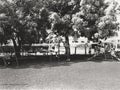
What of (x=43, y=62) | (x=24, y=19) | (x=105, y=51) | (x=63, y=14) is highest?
(x=63, y=14)

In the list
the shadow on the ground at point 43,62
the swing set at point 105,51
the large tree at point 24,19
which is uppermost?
the large tree at point 24,19

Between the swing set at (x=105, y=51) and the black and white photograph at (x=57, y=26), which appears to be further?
the swing set at (x=105, y=51)

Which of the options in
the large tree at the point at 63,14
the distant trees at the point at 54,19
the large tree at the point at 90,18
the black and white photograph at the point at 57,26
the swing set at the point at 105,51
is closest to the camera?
the black and white photograph at the point at 57,26

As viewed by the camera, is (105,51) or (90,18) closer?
(90,18)

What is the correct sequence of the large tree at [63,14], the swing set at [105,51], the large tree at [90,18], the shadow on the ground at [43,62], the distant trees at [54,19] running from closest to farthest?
the shadow on the ground at [43,62], the distant trees at [54,19], the large tree at [90,18], the large tree at [63,14], the swing set at [105,51]

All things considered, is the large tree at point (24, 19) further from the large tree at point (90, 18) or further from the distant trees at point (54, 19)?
the large tree at point (90, 18)

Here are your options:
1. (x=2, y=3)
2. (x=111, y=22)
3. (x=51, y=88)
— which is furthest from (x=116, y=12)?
(x=51, y=88)

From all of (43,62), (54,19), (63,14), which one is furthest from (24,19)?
(63,14)

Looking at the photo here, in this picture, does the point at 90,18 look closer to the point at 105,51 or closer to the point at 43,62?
the point at 105,51

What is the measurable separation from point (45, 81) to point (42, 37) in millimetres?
10624

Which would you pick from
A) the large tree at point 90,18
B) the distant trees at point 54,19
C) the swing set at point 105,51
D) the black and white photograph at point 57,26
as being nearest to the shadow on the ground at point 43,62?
the black and white photograph at point 57,26

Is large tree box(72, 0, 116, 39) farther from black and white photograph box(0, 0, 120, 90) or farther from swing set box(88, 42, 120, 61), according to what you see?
swing set box(88, 42, 120, 61)

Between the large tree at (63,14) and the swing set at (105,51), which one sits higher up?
the large tree at (63,14)

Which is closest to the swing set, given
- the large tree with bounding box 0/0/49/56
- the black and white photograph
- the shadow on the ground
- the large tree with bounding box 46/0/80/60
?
the black and white photograph
